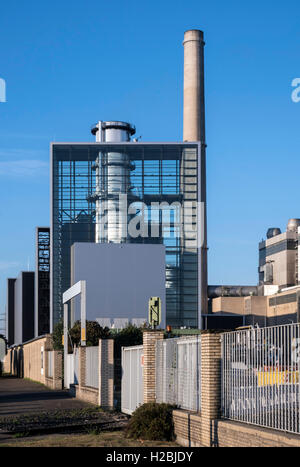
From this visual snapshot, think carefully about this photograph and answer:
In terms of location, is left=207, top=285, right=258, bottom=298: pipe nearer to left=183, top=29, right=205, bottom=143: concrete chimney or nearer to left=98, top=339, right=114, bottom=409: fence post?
left=183, top=29, right=205, bottom=143: concrete chimney

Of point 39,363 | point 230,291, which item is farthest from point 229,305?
point 39,363

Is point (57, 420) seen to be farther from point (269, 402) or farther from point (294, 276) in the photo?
point (294, 276)

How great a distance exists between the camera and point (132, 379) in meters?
23.6

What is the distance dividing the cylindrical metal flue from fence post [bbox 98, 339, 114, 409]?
95145 millimetres

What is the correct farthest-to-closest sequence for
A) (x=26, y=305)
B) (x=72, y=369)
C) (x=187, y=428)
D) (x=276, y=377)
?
(x=26, y=305)
(x=72, y=369)
(x=187, y=428)
(x=276, y=377)

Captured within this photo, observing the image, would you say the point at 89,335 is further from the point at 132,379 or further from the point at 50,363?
the point at 132,379

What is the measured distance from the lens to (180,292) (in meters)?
122

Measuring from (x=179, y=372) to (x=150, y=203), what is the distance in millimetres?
105460

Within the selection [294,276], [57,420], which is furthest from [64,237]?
[57,420]

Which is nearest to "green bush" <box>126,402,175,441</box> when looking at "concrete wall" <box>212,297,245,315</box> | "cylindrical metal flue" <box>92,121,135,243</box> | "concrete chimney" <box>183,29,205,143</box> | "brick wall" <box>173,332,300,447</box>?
"brick wall" <box>173,332,300,447</box>

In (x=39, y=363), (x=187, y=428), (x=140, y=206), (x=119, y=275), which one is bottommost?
(x=39, y=363)

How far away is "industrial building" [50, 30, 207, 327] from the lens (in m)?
122

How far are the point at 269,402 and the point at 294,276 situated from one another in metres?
118
